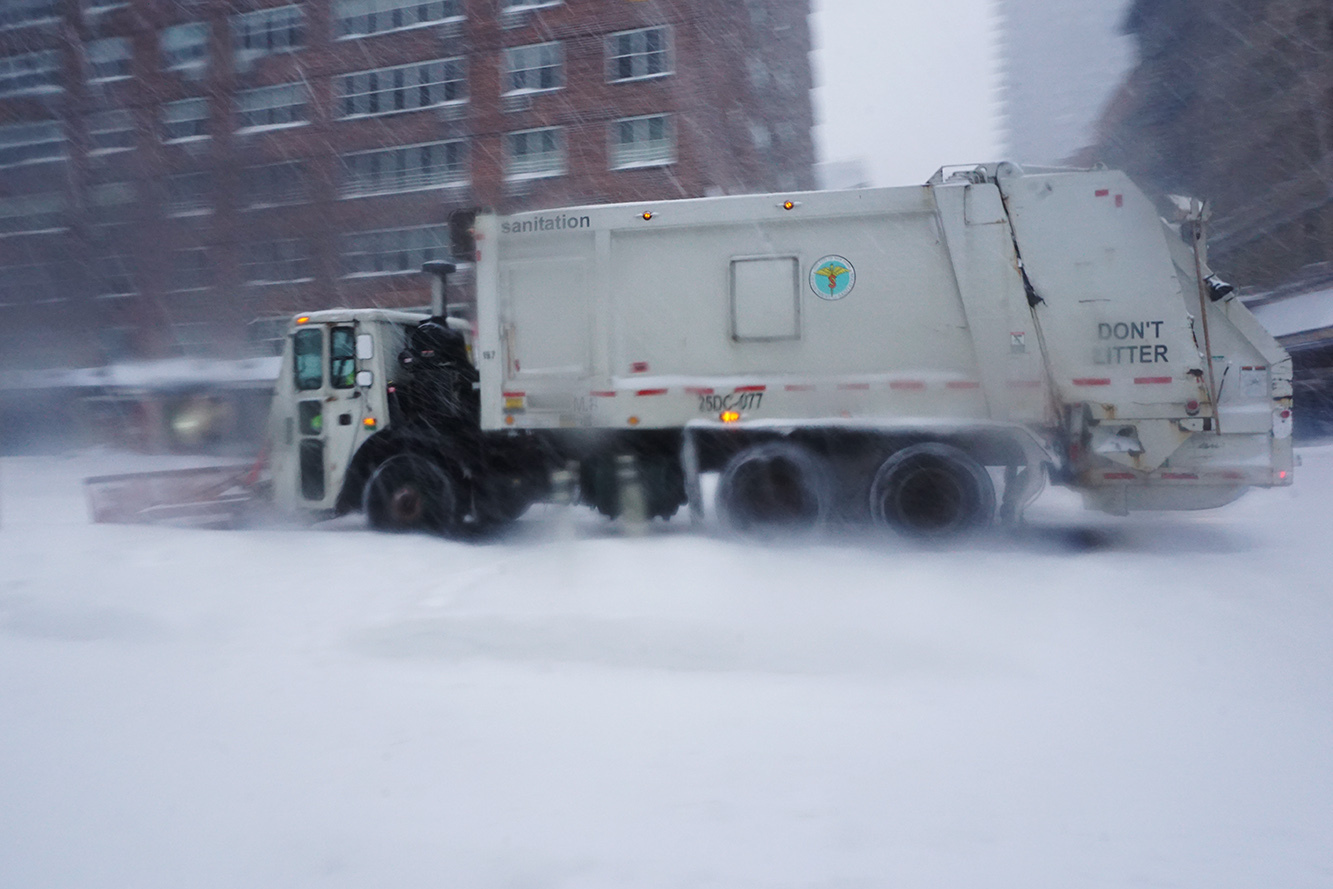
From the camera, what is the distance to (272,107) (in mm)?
33531

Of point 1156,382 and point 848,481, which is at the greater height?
point 1156,382

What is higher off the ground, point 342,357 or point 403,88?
point 403,88

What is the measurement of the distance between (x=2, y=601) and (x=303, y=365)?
11.6ft

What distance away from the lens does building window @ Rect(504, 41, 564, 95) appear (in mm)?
29844

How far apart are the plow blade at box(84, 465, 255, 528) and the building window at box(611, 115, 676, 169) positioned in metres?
21.9

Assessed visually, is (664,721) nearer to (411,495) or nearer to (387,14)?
(411,495)

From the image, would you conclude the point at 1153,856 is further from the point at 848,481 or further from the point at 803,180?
the point at 803,180

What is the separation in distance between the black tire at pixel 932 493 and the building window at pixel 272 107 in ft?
106

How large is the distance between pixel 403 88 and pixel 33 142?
1678cm

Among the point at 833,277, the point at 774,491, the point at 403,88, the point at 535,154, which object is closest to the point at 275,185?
the point at 403,88

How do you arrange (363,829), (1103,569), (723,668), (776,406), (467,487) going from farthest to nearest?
(467,487) → (776,406) → (1103,569) → (723,668) → (363,829)

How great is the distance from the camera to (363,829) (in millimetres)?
2857

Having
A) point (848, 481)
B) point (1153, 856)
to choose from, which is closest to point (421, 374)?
point (848, 481)

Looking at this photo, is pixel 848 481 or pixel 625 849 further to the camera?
pixel 848 481
